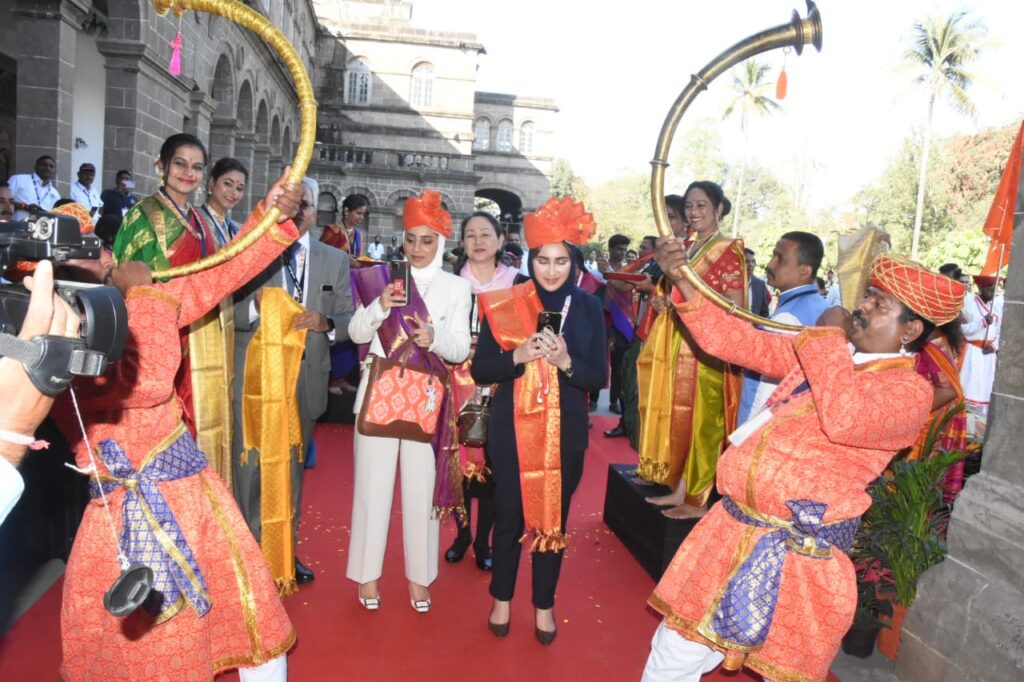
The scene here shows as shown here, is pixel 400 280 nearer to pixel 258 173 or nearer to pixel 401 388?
pixel 401 388

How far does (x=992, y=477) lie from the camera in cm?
286

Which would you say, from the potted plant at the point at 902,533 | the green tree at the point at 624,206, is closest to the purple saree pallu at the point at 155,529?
the potted plant at the point at 902,533

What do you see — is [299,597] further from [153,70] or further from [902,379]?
[153,70]

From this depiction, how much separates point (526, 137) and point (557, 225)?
35.1 metres

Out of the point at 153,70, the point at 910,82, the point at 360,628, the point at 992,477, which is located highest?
the point at 910,82

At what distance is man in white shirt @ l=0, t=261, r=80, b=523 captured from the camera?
47.3 inches

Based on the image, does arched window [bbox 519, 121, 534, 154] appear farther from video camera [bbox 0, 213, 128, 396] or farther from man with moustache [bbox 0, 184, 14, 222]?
video camera [bbox 0, 213, 128, 396]

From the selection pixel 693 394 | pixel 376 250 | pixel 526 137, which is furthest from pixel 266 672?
pixel 526 137

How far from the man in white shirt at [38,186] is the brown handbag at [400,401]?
5.04m

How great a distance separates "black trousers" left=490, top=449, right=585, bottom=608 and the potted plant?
1370 mm

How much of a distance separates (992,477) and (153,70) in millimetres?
9680

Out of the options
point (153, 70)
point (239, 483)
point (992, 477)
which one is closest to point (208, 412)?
point (239, 483)

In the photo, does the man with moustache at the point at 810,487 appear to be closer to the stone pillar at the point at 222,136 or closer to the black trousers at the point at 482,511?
the black trousers at the point at 482,511

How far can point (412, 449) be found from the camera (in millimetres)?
3518
